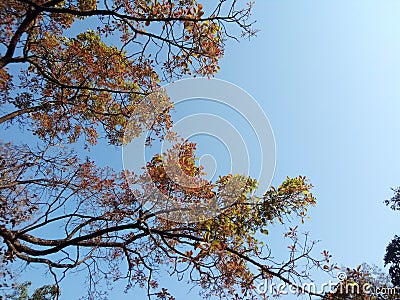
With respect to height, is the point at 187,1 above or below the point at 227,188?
above

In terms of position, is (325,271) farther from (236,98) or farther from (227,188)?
(236,98)

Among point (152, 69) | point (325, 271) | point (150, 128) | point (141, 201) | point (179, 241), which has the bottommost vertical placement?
point (325, 271)

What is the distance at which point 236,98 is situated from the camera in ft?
14.9

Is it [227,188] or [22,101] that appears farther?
[22,101]

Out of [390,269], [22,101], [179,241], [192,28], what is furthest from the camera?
[390,269]

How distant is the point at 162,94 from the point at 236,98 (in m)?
1.12

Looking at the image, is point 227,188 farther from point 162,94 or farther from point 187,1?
point 187,1

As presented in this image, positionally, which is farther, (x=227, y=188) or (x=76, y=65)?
(x=76, y=65)

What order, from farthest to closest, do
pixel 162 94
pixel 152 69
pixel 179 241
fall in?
pixel 162 94 → pixel 152 69 → pixel 179 241

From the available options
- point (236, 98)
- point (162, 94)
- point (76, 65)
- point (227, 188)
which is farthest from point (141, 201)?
point (76, 65)

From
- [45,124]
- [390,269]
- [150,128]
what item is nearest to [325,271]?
[150,128]

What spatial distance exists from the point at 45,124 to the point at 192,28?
3.21m

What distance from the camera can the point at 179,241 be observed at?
429 cm

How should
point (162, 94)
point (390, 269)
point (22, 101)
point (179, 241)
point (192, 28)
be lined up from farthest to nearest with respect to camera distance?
point (390, 269) < point (22, 101) < point (162, 94) < point (179, 241) < point (192, 28)
